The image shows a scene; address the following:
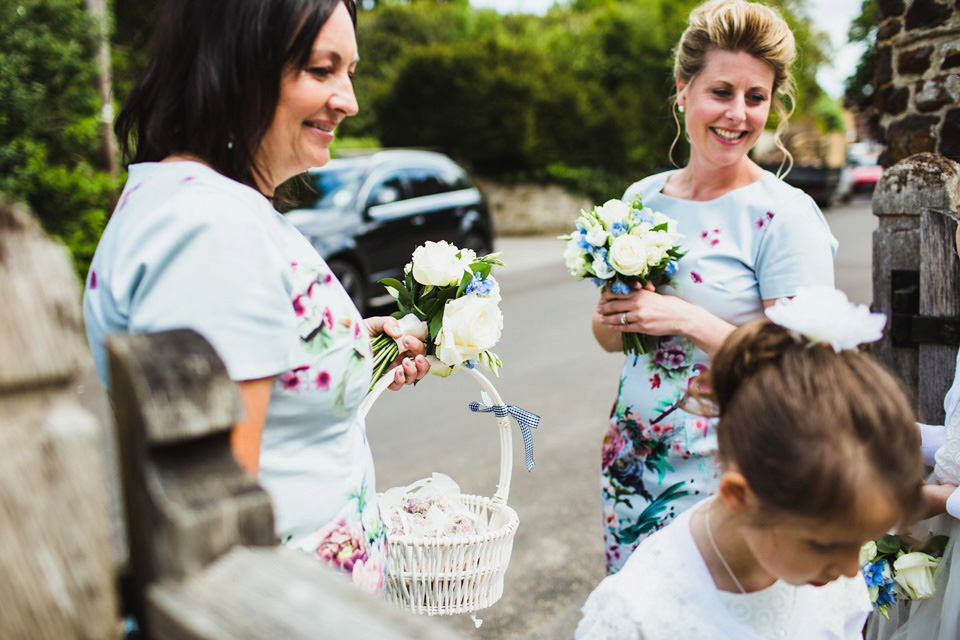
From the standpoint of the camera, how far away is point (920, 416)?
2.96 metres

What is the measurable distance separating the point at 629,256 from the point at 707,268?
0.86 ft

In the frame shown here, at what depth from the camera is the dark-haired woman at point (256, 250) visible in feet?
3.93

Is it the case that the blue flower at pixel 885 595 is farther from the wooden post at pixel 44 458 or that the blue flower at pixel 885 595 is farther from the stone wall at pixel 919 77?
the stone wall at pixel 919 77

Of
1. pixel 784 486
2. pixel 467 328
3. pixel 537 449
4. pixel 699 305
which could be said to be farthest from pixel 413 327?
pixel 537 449

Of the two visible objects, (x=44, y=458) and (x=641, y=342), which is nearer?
(x=44, y=458)

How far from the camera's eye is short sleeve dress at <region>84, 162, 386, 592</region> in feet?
3.89

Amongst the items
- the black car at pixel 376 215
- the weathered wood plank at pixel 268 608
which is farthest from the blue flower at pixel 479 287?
the black car at pixel 376 215

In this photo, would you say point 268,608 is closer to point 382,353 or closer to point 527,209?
point 382,353

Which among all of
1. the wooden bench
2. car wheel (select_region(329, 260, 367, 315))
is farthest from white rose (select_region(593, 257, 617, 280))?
car wheel (select_region(329, 260, 367, 315))

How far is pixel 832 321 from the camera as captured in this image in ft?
4.46

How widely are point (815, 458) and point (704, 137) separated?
4.47ft

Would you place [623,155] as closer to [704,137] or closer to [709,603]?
[704,137]

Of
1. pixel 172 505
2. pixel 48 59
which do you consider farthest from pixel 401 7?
pixel 172 505

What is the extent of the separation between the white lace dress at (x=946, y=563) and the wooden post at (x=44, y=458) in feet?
6.42
